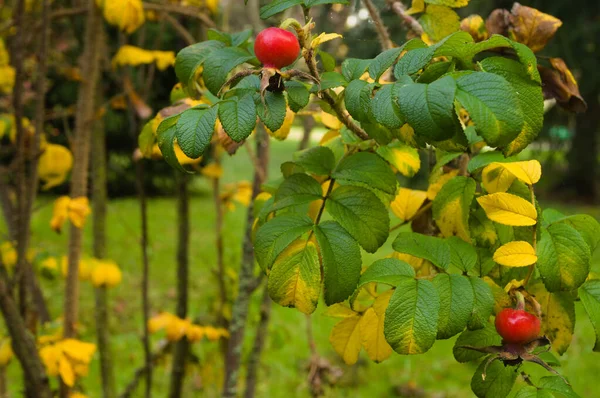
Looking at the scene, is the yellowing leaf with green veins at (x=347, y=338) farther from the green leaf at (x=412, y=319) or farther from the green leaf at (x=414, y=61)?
the green leaf at (x=414, y=61)

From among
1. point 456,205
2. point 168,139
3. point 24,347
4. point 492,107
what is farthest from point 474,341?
point 24,347

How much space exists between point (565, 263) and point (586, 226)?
0.33 feet

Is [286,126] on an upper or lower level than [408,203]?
upper

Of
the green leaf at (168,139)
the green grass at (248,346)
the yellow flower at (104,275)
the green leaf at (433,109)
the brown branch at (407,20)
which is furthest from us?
the green grass at (248,346)

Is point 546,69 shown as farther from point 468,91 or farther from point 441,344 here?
point 441,344

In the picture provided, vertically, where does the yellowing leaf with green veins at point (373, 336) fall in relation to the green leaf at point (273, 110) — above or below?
below

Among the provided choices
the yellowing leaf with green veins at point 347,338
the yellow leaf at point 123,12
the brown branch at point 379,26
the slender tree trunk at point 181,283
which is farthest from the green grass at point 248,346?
the brown branch at point 379,26

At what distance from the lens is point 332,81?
2.01 ft

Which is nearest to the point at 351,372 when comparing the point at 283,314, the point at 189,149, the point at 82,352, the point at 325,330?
the point at 325,330

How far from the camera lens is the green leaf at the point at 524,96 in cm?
56

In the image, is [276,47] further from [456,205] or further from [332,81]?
[456,205]

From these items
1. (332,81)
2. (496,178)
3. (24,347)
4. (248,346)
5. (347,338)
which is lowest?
(248,346)

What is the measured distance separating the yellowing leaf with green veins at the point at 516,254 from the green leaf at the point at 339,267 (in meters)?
0.14

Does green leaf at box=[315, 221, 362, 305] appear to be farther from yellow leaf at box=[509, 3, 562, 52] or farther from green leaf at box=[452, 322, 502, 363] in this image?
yellow leaf at box=[509, 3, 562, 52]
